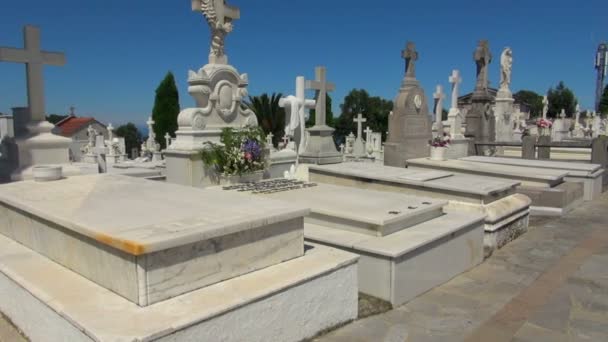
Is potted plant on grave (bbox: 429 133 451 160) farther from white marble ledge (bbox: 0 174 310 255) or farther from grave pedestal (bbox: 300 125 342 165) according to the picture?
white marble ledge (bbox: 0 174 310 255)

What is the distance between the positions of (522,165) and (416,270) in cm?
735

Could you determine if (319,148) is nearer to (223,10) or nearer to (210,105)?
(210,105)

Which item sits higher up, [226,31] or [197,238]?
[226,31]

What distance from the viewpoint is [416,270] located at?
158 inches

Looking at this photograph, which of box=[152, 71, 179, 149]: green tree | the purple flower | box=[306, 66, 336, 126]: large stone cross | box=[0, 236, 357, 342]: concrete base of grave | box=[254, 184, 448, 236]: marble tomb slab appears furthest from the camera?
box=[152, 71, 179, 149]: green tree

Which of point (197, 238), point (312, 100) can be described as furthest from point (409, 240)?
point (312, 100)

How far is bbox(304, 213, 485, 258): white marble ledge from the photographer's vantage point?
12.6ft

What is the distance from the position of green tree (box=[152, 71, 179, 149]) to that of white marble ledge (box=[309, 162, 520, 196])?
27551 mm

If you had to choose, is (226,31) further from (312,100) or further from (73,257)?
(73,257)

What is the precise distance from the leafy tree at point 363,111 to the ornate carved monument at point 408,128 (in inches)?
1591

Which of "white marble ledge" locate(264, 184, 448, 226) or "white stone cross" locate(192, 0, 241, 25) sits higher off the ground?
Result: "white stone cross" locate(192, 0, 241, 25)

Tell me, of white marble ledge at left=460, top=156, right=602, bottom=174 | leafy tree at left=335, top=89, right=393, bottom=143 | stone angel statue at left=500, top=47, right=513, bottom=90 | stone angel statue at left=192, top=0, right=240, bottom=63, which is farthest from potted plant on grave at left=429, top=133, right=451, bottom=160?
leafy tree at left=335, top=89, right=393, bottom=143

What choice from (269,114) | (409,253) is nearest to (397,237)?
(409,253)

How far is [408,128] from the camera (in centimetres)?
1044
